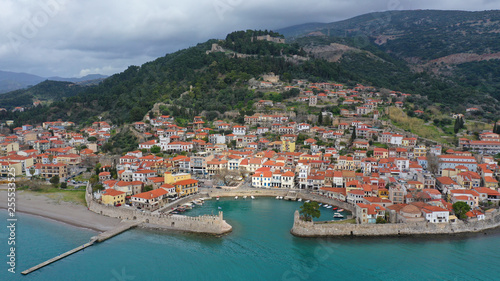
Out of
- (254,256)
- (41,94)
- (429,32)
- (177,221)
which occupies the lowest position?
(254,256)

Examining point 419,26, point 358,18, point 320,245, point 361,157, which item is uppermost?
point 358,18

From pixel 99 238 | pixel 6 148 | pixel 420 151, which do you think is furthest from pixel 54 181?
pixel 420 151

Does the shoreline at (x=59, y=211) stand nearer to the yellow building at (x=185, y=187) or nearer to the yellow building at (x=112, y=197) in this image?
the yellow building at (x=112, y=197)

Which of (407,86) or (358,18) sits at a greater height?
(358,18)

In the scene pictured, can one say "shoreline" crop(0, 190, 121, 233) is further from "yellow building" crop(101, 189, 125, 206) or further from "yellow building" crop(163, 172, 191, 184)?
"yellow building" crop(163, 172, 191, 184)

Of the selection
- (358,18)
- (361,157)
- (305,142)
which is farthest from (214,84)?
(358,18)

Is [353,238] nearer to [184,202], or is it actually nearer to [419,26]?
[184,202]

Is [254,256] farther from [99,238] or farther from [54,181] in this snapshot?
Result: [54,181]
